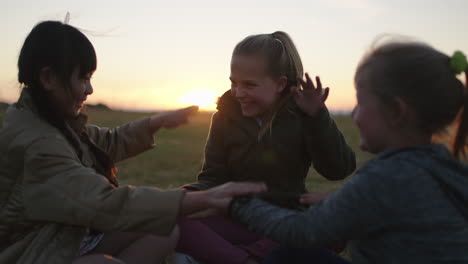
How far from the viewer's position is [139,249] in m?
2.70

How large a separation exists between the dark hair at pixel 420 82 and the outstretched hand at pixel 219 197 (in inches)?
24.9

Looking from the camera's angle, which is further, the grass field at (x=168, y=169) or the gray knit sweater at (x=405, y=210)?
the grass field at (x=168, y=169)

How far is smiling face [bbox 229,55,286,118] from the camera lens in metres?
2.86

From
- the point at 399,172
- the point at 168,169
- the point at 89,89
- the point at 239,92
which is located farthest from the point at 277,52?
the point at 168,169

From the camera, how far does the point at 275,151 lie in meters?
2.92

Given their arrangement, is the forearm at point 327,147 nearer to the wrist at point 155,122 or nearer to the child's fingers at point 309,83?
the child's fingers at point 309,83

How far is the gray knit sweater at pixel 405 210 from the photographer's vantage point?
1.65 meters

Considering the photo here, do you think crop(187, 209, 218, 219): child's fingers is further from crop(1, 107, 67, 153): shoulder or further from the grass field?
the grass field

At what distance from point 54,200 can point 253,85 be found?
4.46 feet

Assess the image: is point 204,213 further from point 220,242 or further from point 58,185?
point 58,185

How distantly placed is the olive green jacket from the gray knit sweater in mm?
742

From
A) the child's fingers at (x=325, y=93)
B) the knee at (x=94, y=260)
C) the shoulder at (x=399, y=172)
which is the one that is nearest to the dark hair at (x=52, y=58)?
the knee at (x=94, y=260)

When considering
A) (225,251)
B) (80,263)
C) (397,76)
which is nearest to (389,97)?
(397,76)

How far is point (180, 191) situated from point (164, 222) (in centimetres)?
15
